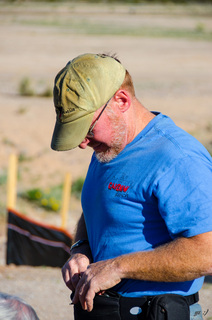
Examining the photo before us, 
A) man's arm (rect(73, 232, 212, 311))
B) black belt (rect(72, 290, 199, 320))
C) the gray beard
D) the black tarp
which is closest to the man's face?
the gray beard

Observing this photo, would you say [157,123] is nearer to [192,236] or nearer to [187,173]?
[187,173]

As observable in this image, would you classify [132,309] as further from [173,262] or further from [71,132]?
[71,132]

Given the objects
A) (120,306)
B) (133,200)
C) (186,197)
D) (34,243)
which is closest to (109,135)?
(133,200)

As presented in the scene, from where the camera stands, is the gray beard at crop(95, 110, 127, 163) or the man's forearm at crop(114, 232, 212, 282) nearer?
the man's forearm at crop(114, 232, 212, 282)

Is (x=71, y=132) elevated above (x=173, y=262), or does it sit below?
above

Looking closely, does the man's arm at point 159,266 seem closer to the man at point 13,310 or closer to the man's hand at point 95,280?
the man's hand at point 95,280

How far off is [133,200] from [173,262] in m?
0.27

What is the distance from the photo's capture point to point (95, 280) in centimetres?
201

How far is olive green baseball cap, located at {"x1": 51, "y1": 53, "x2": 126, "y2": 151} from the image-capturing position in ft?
6.58

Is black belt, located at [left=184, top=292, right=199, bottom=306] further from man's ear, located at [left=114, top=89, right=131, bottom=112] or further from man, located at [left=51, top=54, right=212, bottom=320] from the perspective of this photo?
man's ear, located at [left=114, top=89, right=131, bottom=112]

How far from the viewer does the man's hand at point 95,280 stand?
1.98 metres

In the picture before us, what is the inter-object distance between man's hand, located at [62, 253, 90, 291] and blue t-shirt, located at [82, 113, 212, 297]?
0.21 feet

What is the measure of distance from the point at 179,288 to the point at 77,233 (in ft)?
2.02

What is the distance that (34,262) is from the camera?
7094 mm
